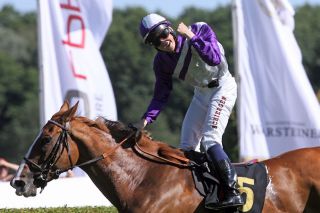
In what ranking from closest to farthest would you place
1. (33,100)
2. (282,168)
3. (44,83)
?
(282,168) → (44,83) → (33,100)

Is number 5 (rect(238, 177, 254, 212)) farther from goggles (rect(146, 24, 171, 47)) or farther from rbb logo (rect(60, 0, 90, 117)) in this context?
rbb logo (rect(60, 0, 90, 117))

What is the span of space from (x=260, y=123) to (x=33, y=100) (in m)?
65.5

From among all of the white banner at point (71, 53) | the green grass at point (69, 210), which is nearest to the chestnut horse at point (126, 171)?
the green grass at point (69, 210)

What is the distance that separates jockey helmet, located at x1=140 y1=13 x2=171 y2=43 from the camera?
9.20 m

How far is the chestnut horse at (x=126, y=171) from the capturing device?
29.8 feet

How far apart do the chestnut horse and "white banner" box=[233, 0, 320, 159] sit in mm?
10794

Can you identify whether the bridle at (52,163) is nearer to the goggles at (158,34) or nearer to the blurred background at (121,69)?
the goggles at (158,34)

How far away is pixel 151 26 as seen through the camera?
9.20m

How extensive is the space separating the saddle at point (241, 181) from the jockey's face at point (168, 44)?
3.45ft

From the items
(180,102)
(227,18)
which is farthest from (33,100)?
(227,18)

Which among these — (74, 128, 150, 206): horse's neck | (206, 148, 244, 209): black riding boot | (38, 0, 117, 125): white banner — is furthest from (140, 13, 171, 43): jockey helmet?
(38, 0, 117, 125): white banner

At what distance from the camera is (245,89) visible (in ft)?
70.0

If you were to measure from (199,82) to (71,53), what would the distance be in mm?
10188

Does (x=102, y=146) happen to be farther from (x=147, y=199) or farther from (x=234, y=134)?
(x=234, y=134)
